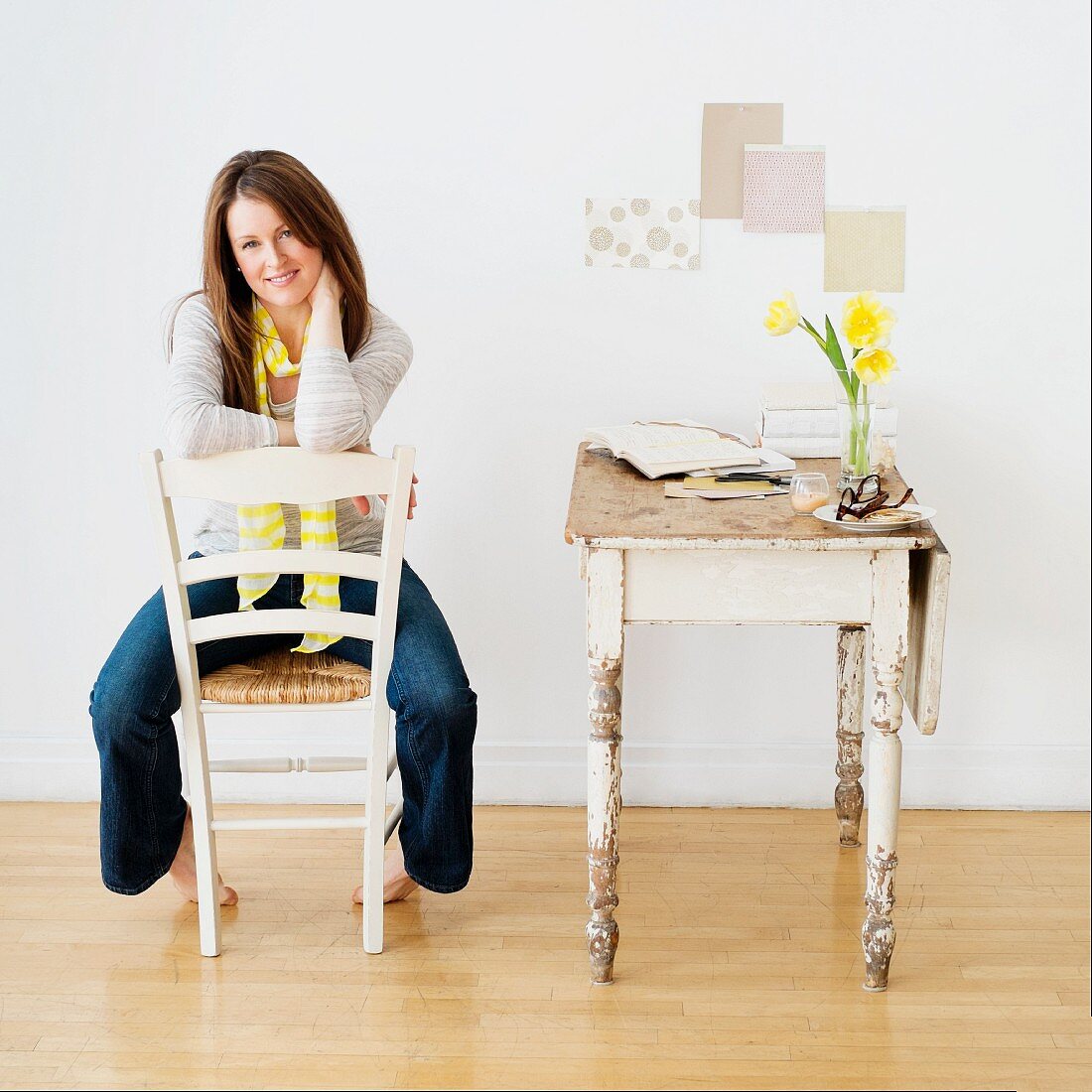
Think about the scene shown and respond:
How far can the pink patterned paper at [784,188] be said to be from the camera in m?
2.42

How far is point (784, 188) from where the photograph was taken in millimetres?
2428

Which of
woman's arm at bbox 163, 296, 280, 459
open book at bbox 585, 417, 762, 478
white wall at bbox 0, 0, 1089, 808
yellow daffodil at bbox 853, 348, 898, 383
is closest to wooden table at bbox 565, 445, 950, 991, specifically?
open book at bbox 585, 417, 762, 478

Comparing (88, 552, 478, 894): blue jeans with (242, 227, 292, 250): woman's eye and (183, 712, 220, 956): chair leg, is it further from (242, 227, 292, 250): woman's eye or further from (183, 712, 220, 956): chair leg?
(242, 227, 292, 250): woman's eye

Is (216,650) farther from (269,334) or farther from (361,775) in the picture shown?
(361,775)

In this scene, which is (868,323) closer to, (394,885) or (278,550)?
(278,550)

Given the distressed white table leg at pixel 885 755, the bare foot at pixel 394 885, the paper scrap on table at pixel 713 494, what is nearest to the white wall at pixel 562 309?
the bare foot at pixel 394 885

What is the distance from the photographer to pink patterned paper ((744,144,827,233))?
2416 mm

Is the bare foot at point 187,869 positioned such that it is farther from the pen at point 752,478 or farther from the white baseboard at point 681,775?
the pen at point 752,478

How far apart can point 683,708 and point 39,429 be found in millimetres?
1443

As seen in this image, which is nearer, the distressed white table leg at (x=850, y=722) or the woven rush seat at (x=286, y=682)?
the woven rush seat at (x=286, y=682)

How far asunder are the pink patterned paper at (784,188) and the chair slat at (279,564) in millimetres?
1053

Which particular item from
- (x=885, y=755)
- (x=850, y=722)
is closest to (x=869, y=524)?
(x=885, y=755)

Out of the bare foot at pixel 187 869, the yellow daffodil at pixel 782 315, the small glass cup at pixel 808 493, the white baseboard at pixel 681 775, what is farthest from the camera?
the white baseboard at pixel 681 775

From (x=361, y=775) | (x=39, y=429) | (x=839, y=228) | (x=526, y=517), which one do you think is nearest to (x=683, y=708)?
(x=526, y=517)
